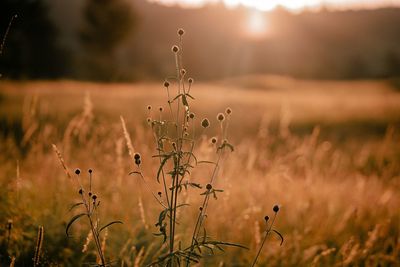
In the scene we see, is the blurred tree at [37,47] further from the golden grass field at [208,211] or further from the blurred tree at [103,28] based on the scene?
the golden grass field at [208,211]

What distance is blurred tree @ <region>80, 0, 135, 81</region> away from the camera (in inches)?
1654

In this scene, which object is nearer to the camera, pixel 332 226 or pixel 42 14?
pixel 332 226

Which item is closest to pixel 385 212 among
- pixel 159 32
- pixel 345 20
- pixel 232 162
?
pixel 232 162

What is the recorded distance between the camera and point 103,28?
4197 cm

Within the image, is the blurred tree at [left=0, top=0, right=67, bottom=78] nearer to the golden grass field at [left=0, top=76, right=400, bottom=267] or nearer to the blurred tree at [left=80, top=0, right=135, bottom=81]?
the blurred tree at [left=80, top=0, right=135, bottom=81]

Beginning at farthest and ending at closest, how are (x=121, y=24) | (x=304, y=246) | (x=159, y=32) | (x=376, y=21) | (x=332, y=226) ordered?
(x=376, y=21) < (x=159, y=32) < (x=121, y=24) < (x=332, y=226) < (x=304, y=246)

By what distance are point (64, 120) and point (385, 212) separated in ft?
31.3

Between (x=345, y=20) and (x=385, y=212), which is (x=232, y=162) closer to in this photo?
(x=385, y=212)

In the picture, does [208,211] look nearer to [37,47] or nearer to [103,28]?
[37,47]

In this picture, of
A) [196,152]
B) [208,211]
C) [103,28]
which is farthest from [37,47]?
[208,211]

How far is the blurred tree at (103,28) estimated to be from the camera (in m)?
42.0

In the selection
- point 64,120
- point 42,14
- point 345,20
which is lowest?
point 64,120

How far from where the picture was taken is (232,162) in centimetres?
440

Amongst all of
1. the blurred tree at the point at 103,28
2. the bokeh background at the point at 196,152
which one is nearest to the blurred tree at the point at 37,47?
the bokeh background at the point at 196,152
